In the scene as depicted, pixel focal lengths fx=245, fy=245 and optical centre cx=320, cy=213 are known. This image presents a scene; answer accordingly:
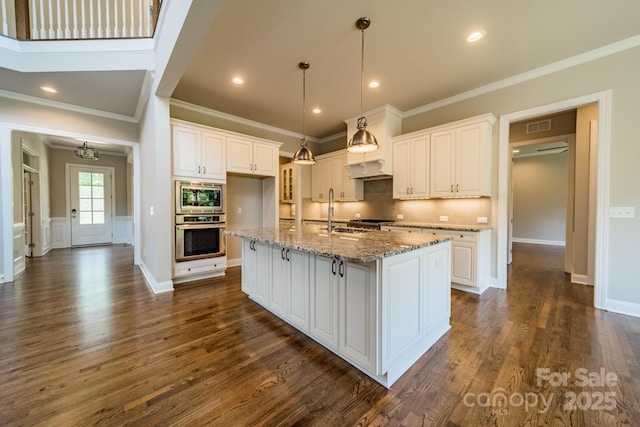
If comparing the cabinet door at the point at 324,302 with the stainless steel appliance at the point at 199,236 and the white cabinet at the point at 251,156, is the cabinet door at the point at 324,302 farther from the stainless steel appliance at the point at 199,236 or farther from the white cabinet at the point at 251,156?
the white cabinet at the point at 251,156

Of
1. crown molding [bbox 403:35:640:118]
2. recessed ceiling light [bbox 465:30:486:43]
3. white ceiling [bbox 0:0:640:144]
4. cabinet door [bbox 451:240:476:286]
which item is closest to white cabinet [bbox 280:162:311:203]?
white ceiling [bbox 0:0:640:144]

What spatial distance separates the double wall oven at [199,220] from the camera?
3805mm

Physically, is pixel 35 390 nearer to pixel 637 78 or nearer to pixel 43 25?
pixel 43 25

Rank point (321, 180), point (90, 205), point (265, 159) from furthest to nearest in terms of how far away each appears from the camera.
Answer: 1. point (90, 205)
2. point (321, 180)
3. point (265, 159)

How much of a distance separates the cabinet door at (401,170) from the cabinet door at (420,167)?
73 millimetres

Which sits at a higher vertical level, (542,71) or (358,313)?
(542,71)

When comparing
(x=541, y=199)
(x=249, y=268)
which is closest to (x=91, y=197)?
(x=249, y=268)

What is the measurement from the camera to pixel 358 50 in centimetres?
281

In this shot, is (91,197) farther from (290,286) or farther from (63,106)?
(290,286)

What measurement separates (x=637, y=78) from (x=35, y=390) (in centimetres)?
609

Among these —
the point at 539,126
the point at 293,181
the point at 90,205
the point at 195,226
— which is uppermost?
the point at 539,126

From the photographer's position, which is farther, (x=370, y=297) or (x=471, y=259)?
(x=471, y=259)

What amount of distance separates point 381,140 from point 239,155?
8.55ft

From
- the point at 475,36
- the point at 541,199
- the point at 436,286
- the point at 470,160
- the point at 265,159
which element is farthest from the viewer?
the point at 541,199
